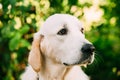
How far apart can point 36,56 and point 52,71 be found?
29cm

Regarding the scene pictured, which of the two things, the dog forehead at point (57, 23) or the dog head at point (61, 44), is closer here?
the dog head at point (61, 44)

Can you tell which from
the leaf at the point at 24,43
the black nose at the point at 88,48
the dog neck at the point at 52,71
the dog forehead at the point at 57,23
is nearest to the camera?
the black nose at the point at 88,48

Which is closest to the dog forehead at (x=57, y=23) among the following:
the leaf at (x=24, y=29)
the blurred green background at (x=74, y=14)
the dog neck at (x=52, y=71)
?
the dog neck at (x=52, y=71)

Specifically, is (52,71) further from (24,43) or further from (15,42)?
(24,43)

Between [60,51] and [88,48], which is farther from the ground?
[88,48]

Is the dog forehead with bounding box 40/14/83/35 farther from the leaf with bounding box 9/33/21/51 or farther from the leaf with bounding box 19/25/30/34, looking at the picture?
the leaf with bounding box 19/25/30/34

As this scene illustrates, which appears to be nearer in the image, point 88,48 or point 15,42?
point 88,48

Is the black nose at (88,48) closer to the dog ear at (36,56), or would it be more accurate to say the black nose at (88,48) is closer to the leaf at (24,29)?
the dog ear at (36,56)

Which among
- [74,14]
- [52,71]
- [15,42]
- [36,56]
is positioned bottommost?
[15,42]

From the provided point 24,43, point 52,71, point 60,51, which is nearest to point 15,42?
point 24,43

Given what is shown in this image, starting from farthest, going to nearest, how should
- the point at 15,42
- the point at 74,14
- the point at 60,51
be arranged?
the point at 74,14 < the point at 15,42 < the point at 60,51

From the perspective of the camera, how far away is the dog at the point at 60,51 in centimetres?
578

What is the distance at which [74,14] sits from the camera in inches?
341

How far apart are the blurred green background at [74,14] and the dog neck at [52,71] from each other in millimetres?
1969
